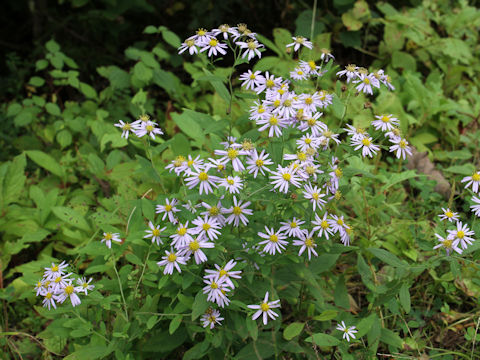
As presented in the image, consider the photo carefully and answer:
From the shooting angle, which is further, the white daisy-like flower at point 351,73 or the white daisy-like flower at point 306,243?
the white daisy-like flower at point 351,73

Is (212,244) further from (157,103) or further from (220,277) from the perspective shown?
(157,103)

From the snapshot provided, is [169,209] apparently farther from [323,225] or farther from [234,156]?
[323,225]

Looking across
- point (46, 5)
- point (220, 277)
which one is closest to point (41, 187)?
point (220, 277)

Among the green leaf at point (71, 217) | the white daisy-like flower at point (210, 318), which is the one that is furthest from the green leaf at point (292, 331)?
the green leaf at point (71, 217)

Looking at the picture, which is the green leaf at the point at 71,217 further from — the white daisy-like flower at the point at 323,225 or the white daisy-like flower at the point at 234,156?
the white daisy-like flower at the point at 323,225

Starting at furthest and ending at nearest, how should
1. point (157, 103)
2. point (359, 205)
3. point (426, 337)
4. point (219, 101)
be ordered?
point (157, 103) → point (219, 101) → point (359, 205) → point (426, 337)

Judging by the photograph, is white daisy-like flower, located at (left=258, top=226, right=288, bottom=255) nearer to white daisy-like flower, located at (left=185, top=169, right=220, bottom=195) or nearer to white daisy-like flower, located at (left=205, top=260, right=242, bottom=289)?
white daisy-like flower, located at (left=205, top=260, right=242, bottom=289)

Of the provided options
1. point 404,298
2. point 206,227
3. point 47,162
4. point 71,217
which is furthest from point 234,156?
point 47,162

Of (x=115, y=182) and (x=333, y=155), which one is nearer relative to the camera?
(x=333, y=155)
